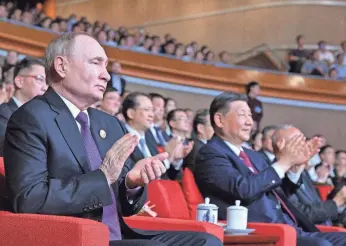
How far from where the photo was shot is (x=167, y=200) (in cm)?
307

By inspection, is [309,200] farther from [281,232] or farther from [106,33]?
[106,33]

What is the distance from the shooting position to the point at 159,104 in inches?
224

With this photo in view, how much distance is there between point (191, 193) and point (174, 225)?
0.67 metres

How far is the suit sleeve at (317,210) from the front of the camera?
142 inches

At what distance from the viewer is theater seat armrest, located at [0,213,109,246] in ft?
5.90

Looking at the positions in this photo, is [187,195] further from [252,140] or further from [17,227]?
[252,140]

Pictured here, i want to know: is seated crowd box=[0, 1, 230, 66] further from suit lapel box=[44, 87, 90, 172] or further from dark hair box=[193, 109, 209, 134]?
suit lapel box=[44, 87, 90, 172]

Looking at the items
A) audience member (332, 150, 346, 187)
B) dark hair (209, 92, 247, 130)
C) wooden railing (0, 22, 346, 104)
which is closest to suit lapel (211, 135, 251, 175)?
dark hair (209, 92, 247, 130)

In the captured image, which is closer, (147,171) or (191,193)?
(147,171)

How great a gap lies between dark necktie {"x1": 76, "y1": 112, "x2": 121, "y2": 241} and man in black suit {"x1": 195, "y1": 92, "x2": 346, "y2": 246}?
100 cm

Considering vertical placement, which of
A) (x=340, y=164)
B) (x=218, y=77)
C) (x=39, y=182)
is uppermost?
(x=218, y=77)

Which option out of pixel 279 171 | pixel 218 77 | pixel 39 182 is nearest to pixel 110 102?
pixel 279 171

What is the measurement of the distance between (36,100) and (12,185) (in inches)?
11.2

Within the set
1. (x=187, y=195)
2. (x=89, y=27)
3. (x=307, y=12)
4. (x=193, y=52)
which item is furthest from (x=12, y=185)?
(x=307, y=12)
